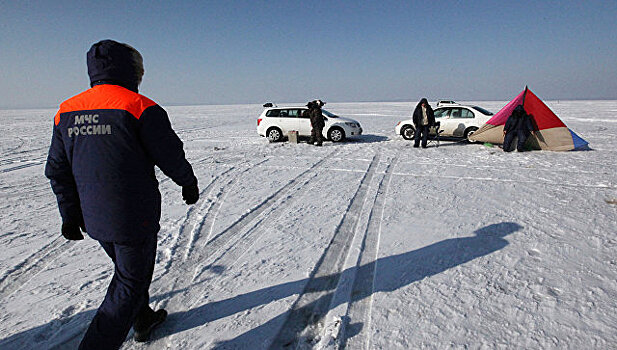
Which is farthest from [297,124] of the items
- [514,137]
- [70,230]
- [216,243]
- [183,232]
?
[70,230]

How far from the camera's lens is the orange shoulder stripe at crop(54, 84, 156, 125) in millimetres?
1651

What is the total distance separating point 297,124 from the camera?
12.1 metres

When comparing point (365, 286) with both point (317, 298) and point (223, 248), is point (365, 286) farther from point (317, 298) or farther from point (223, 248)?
point (223, 248)

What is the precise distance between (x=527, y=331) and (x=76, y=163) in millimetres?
3205

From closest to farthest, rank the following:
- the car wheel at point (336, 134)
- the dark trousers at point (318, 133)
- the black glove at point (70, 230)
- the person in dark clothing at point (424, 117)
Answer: the black glove at point (70, 230)
the person in dark clothing at point (424, 117)
the dark trousers at point (318, 133)
the car wheel at point (336, 134)

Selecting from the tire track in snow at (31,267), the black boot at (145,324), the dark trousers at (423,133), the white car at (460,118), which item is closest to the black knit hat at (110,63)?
the black boot at (145,324)

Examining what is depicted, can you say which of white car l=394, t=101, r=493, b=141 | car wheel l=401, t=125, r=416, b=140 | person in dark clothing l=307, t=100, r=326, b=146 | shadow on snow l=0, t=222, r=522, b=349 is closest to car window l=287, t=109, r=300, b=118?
person in dark clothing l=307, t=100, r=326, b=146

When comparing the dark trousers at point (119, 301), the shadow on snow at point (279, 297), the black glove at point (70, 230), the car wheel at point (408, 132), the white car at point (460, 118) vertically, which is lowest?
the shadow on snow at point (279, 297)

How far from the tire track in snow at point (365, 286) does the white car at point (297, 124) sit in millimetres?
7589

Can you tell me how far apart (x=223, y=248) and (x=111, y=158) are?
216 centimetres

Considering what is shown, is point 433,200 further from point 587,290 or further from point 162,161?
point 162,161

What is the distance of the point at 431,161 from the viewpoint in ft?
27.2

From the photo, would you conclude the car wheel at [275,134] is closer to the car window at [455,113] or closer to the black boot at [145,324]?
the car window at [455,113]

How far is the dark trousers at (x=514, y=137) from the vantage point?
9.16 metres
